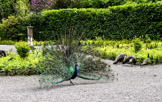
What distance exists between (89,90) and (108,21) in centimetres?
1226

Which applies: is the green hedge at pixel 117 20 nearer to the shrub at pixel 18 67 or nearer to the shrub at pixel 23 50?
the shrub at pixel 23 50

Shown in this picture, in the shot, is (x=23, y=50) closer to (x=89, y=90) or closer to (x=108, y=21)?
(x=89, y=90)

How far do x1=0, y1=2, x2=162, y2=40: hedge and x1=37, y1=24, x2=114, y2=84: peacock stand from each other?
6678 millimetres

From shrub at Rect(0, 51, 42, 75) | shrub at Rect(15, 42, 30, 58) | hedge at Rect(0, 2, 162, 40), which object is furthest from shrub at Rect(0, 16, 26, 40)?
shrub at Rect(0, 51, 42, 75)

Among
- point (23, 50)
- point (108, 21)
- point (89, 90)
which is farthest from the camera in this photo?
point (108, 21)

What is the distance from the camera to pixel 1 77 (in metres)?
9.49

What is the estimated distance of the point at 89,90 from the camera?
7117mm

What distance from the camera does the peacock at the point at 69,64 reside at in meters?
7.66

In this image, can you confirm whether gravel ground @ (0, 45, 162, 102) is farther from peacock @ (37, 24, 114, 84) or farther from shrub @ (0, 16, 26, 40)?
shrub @ (0, 16, 26, 40)

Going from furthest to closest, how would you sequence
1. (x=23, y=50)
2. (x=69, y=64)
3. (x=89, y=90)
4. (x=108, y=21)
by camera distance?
1. (x=108, y=21)
2. (x=23, y=50)
3. (x=69, y=64)
4. (x=89, y=90)

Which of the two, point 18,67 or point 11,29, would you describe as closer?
point 18,67

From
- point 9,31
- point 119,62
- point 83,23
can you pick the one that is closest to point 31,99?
point 119,62

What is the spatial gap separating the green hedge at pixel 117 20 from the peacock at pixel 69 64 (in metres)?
7.23

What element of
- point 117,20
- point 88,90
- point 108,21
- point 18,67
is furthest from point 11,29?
point 88,90
